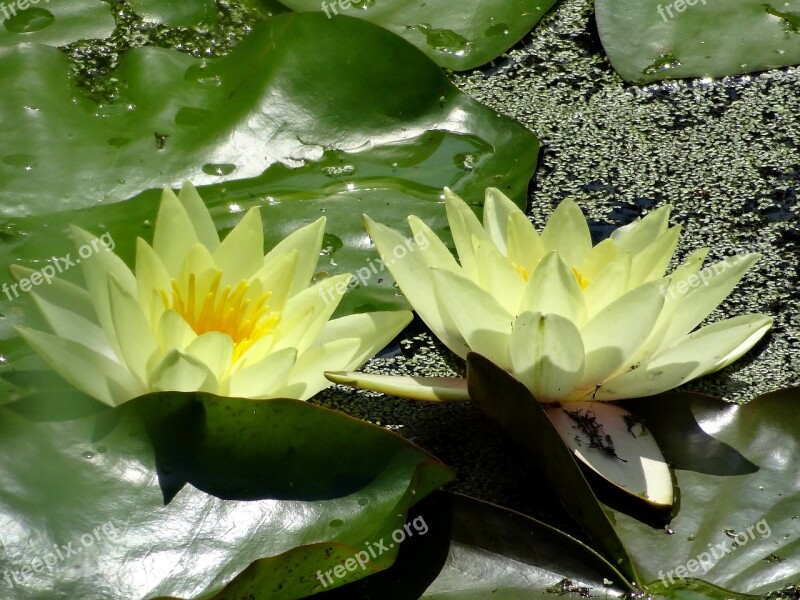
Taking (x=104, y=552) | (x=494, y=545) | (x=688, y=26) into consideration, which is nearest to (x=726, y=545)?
(x=494, y=545)

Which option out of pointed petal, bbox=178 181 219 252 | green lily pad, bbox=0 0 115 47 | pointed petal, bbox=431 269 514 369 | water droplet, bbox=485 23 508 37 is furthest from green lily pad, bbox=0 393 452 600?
water droplet, bbox=485 23 508 37

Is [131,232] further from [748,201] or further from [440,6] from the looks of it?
[748,201]

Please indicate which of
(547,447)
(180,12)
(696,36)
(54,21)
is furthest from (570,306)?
(54,21)

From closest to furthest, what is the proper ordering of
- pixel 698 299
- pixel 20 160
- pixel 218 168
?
pixel 698 299
pixel 20 160
pixel 218 168
